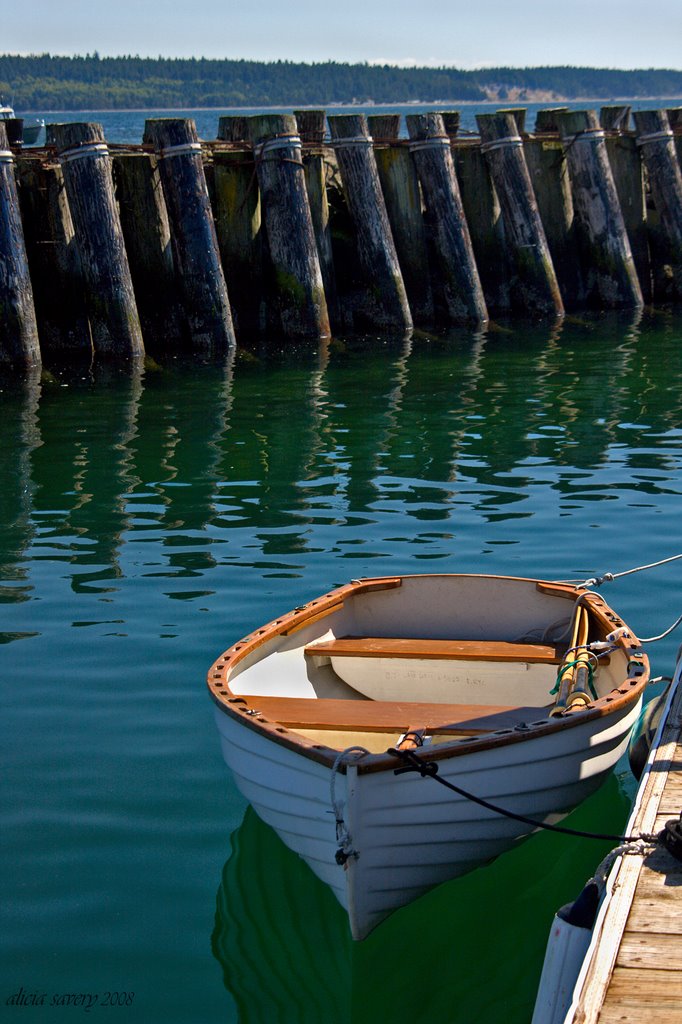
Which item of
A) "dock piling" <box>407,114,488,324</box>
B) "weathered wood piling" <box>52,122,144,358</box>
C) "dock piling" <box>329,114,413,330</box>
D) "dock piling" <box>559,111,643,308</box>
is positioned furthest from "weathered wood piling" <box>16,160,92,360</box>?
"dock piling" <box>559,111,643,308</box>

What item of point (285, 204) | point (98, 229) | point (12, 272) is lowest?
point (12, 272)

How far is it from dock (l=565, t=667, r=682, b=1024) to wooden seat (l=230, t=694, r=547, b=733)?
0.96 metres

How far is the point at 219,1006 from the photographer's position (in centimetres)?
491

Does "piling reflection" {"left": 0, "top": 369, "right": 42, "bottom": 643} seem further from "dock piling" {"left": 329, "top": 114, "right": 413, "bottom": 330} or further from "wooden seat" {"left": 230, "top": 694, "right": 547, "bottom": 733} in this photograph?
"dock piling" {"left": 329, "top": 114, "right": 413, "bottom": 330}

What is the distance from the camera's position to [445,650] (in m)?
7.12

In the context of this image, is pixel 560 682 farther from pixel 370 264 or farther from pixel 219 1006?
pixel 370 264

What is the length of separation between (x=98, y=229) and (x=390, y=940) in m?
11.1

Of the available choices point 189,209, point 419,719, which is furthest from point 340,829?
point 189,209

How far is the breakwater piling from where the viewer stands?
593 inches

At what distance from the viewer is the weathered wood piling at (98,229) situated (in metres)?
14.7

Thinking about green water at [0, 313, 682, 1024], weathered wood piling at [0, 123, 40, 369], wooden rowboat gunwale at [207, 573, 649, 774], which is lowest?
green water at [0, 313, 682, 1024]

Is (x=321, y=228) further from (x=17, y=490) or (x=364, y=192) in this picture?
(x=17, y=490)

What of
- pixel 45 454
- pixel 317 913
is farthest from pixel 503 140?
pixel 317 913

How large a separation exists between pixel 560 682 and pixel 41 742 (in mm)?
2795
